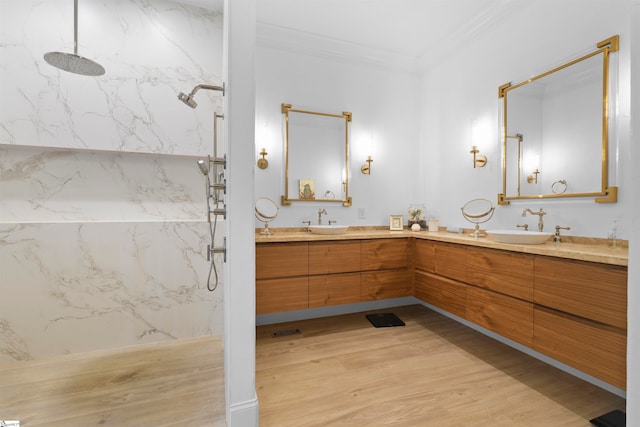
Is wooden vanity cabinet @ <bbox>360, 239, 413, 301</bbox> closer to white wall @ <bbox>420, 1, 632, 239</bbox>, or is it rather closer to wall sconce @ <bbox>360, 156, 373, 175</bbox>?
white wall @ <bbox>420, 1, 632, 239</bbox>

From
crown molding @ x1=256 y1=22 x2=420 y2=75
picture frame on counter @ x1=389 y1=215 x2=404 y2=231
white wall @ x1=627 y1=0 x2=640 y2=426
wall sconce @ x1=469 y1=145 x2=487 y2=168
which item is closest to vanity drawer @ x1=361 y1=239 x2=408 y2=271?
picture frame on counter @ x1=389 y1=215 x2=404 y2=231

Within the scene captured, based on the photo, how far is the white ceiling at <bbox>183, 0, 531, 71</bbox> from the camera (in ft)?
8.47

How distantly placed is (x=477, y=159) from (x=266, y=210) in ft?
6.97

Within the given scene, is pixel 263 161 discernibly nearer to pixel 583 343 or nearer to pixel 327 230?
pixel 327 230

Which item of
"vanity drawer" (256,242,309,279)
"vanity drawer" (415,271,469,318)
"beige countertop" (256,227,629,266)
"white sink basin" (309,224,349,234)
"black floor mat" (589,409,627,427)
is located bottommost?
"black floor mat" (589,409,627,427)

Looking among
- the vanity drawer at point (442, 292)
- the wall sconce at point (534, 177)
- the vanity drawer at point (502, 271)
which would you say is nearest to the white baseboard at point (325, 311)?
the vanity drawer at point (442, 292)

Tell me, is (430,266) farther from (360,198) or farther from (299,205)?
(299,205)

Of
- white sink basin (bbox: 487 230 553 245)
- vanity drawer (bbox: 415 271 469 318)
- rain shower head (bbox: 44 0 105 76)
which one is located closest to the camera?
rain shower head (bbox: 44 0 105 76)

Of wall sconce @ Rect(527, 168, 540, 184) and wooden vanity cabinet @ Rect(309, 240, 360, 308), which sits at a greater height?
wall sconce @ Rect(527, 168, 540, 184)

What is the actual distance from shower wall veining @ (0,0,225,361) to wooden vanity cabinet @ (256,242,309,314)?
0.45 m

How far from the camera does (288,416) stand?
1.58 meters

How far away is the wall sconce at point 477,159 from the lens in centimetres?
285

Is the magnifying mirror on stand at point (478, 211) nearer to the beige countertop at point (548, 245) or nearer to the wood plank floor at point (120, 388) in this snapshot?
the beige countertop at point (548, 245)

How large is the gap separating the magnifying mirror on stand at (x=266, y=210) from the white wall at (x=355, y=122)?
0.21 feet
